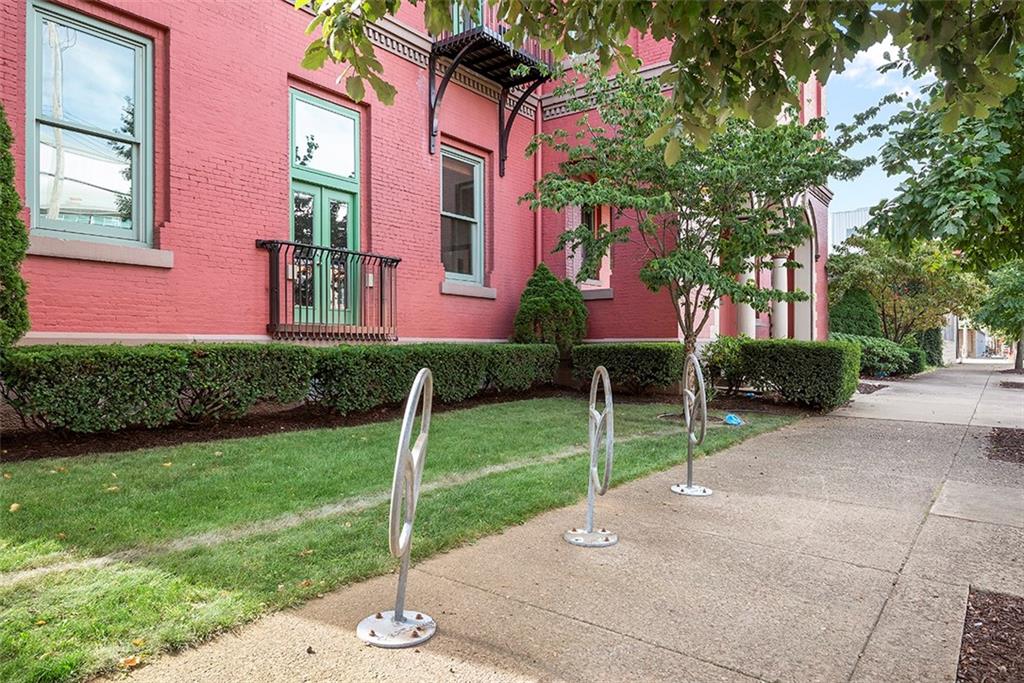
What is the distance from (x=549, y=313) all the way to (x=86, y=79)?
767cm

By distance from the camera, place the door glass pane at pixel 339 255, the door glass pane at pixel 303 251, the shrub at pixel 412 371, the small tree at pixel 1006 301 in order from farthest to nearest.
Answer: the small tree at pixel 1006 301, the door glass pane at pixel 339 255, the door glass pane at pixel 303 251, the shrub at pixel 412 371

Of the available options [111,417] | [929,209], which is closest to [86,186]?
[111,417]

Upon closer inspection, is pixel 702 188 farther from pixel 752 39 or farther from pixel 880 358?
pixel 880 358

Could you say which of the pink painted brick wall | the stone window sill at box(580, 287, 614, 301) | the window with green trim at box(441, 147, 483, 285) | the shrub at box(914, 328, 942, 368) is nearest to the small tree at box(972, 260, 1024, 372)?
the shrub at box(914, 328, 942, 368)

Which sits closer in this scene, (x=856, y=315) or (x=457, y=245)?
(x=457, y=245)

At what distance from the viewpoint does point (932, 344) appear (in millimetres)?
29766

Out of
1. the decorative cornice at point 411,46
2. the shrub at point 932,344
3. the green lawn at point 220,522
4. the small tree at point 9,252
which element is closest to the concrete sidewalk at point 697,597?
the green lawn at point 220,522

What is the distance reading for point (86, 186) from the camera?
6.97 metres

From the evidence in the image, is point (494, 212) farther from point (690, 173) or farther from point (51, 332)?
point (51, 332)

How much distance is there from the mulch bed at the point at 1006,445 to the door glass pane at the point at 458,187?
8.73m

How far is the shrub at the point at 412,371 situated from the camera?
310 inches

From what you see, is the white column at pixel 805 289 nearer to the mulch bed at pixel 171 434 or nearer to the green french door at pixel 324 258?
the mulch bed at pixel 171 434

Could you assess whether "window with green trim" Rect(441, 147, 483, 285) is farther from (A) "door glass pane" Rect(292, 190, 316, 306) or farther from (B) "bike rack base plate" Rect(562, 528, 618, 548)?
(B) "bike rack base plate" Rect(562, 528, 618, 548)

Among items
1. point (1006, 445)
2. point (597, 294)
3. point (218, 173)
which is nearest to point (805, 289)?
point (597, 294)
